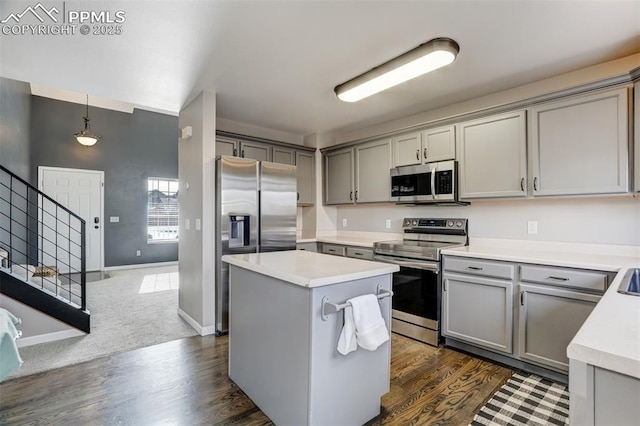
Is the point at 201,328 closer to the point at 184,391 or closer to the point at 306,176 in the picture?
the point at 184,391

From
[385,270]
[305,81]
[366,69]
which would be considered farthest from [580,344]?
[305,81]

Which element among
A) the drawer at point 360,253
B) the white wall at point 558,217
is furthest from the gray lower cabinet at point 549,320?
the drawer at point 360,253

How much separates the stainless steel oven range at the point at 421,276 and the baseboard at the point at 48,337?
323 centimetres

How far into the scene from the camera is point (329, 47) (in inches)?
91.7

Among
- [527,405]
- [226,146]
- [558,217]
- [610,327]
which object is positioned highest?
[226,146]

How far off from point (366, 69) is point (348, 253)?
213cm

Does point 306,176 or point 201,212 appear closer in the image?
point 201,212

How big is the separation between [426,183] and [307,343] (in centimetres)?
237

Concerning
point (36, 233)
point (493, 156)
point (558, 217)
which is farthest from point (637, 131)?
point (36, 233)

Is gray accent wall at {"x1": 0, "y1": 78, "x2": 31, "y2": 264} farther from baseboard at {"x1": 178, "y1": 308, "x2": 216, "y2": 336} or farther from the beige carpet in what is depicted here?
baseboard at {"x1": 178, "y1": 308, "x2": 216, "y2": 336}

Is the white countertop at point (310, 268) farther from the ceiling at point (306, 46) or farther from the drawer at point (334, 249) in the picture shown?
the drawer at point (334, 249)

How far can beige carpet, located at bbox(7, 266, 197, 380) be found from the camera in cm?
267

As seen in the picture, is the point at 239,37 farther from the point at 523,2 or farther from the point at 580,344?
the point at 580,344

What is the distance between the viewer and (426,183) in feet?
11.0
